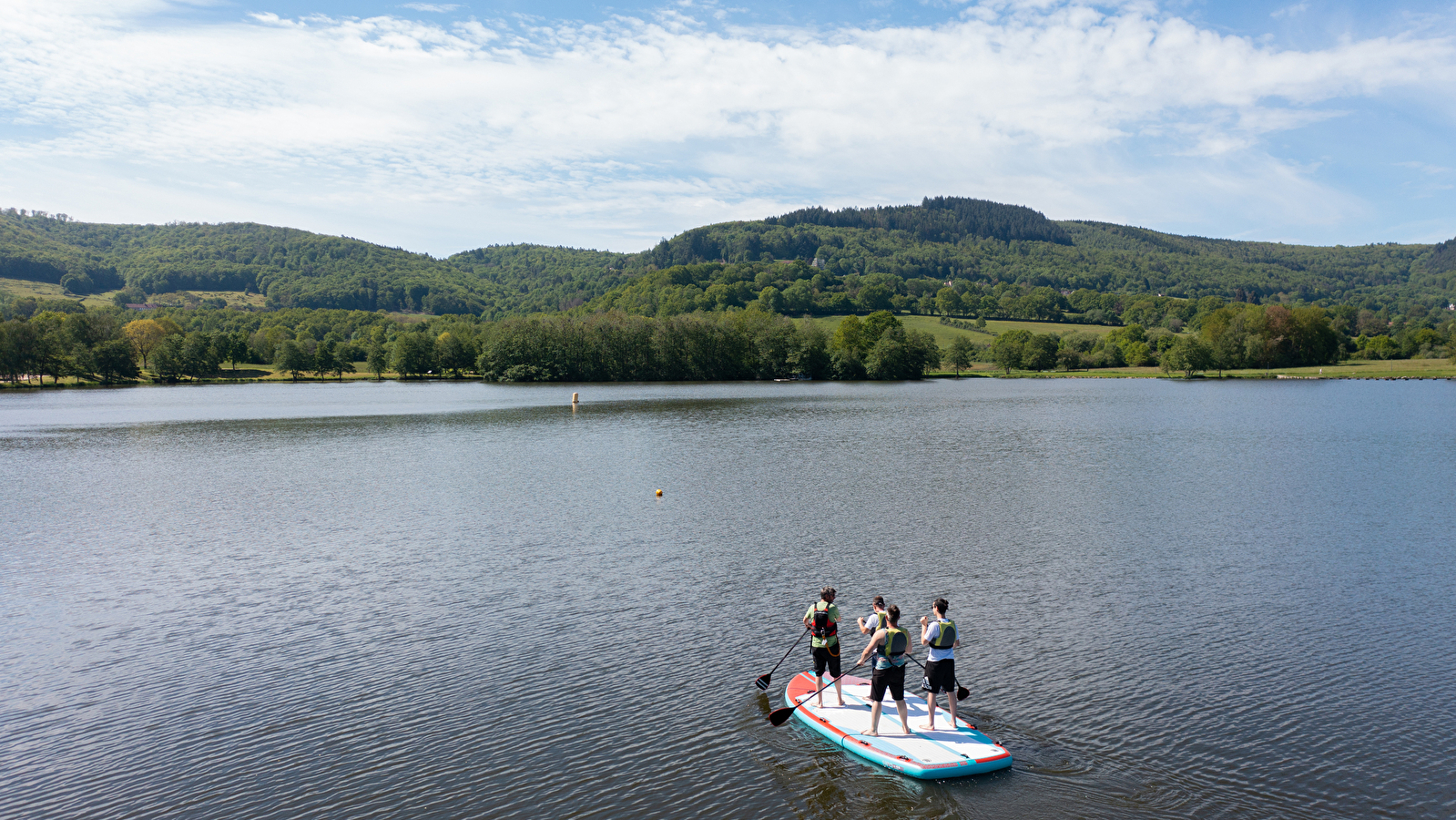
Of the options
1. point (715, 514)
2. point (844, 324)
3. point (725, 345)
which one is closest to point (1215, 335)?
point (844, 324)

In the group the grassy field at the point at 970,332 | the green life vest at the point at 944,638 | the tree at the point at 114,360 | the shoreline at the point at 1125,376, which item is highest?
Result: the grassy field at the point at 970,332

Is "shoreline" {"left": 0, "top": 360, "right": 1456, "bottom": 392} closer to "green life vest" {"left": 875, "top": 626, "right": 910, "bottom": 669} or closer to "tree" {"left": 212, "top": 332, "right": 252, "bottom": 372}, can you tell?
"tree" {"left": 212, "top": 332, "right": 252, "bottom": 372}

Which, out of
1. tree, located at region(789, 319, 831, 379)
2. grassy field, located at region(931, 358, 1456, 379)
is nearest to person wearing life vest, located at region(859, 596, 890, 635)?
tree, located at region(789, 319, 831, 379)

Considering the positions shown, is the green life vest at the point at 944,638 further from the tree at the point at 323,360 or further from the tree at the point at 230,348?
the tree at the point at 323,360

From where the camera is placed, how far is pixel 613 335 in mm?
138500

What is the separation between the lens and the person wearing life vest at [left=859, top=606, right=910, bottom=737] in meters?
13.1

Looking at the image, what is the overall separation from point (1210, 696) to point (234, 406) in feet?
319

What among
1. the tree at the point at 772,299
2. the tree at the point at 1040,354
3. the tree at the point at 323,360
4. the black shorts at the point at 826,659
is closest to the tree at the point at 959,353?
the tree at the point at 1040,354

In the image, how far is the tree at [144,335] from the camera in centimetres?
14462

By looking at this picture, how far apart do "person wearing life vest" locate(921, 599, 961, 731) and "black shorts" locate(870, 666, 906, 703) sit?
1.48ft

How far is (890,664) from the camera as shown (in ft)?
43.4

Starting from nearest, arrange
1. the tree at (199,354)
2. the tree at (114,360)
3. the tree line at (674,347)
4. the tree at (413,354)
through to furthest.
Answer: the tree at (114,360), the tree line at (674,347), the tree at (199,354), the tree at (413,354)

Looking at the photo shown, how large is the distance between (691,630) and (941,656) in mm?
6519

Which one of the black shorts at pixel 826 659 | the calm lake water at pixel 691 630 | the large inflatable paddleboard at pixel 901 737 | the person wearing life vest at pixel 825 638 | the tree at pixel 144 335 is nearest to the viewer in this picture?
the calm lake water at pixel 691 630
